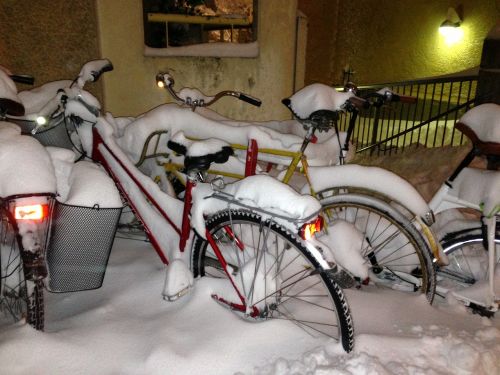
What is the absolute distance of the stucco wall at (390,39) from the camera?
10633 mm

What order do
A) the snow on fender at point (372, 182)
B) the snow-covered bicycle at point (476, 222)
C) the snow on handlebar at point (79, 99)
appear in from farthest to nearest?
1. the snow on handlebar at point (79, 99)
2. the snow on fender at point (372, 182)
3. the snow-covered bicycle at point (476, 222)

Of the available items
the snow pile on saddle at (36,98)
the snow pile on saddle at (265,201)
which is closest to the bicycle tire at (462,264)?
the snow pile on saddle at (265,201)

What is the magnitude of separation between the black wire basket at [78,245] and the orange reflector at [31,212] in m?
0.16

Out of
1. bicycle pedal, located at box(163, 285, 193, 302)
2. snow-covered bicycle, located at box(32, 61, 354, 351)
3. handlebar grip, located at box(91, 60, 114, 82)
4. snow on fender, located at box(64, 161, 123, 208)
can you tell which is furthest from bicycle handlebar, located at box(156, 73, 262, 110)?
bicycle pedal, located at box(163, 285, 193, 302)

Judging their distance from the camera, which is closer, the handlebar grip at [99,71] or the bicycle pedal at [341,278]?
the bicycle pedal at [341,278]

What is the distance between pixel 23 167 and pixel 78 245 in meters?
0.55

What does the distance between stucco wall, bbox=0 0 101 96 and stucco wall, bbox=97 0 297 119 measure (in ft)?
0.54

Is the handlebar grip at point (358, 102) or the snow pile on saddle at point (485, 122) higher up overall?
the handlebar grip at point (358, 102)

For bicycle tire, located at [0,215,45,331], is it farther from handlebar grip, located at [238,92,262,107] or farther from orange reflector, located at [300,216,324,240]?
handlebar grip, located at [238,92,262,107]

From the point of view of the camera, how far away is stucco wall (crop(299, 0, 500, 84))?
10633 millimetres

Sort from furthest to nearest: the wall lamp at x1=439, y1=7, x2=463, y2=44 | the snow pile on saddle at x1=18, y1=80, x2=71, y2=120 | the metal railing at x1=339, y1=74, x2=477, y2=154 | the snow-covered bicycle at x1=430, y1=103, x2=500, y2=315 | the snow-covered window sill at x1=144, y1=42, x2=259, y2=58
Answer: the wall lamp at x1=439, y1=7, x2=463, y2=44 < the metal railing at x1=339, y1=74, x2=477, y2=154 < the snow-covered window sill at x1=144, y1=42, x2=259, y2=58 < the snow pile on saddle at x1=18, y1=80, x2=71, y2=120 < the snow-covered bicycle at x1=430, y1=103, x2=500, y2=315

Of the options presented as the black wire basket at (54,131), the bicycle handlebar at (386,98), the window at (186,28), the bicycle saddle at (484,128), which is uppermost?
the window at (186,28)

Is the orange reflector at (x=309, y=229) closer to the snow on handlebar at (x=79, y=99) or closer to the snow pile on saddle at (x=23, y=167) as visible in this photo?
the snow pile on saddle at (x=23, y=167)

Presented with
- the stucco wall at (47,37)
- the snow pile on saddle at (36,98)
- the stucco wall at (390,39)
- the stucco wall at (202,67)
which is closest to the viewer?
the snow pile on saddle at (36,98)
